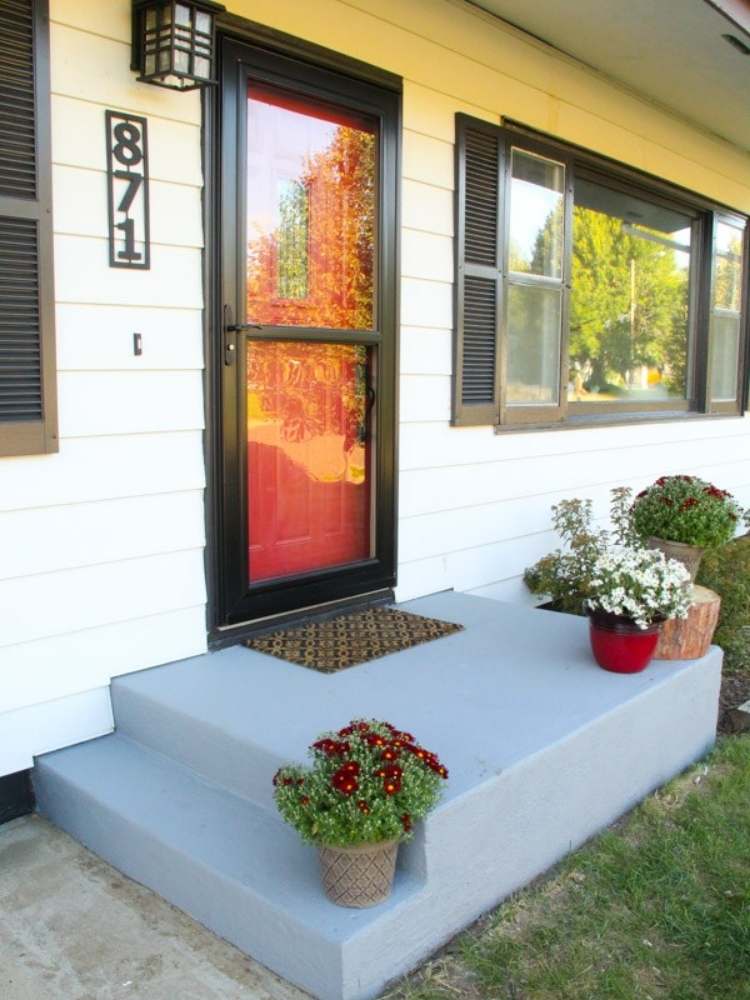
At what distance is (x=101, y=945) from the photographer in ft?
6.79

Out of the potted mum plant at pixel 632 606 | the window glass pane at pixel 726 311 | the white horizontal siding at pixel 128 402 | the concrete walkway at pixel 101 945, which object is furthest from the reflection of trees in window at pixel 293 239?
the window glass pane at pixel 726 311

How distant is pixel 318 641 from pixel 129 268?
138 centimetres

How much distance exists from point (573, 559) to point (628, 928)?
2.18m

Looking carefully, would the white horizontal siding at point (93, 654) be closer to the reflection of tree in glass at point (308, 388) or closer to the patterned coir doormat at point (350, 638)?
the patterned coir doormat at point (350, 638)

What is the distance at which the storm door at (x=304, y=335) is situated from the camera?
10.1ft

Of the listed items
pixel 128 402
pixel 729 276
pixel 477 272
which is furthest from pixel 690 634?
pixel 729 276

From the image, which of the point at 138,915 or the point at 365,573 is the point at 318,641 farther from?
the point at 138,915

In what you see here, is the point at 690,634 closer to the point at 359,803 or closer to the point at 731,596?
the point at 731,596

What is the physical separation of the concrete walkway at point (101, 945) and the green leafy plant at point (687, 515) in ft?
7.44

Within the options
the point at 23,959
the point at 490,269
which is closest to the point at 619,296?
the point at 490,269

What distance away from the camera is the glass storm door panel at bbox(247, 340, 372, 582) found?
A: 3260mm

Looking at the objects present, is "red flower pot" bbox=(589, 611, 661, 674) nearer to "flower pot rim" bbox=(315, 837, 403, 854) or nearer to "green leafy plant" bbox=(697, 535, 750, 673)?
"green leafy plant" bbox=(697, 535, 750, 673)

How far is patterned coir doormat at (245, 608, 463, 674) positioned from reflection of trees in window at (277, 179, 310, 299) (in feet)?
3.93

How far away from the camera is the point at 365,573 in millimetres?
3656
